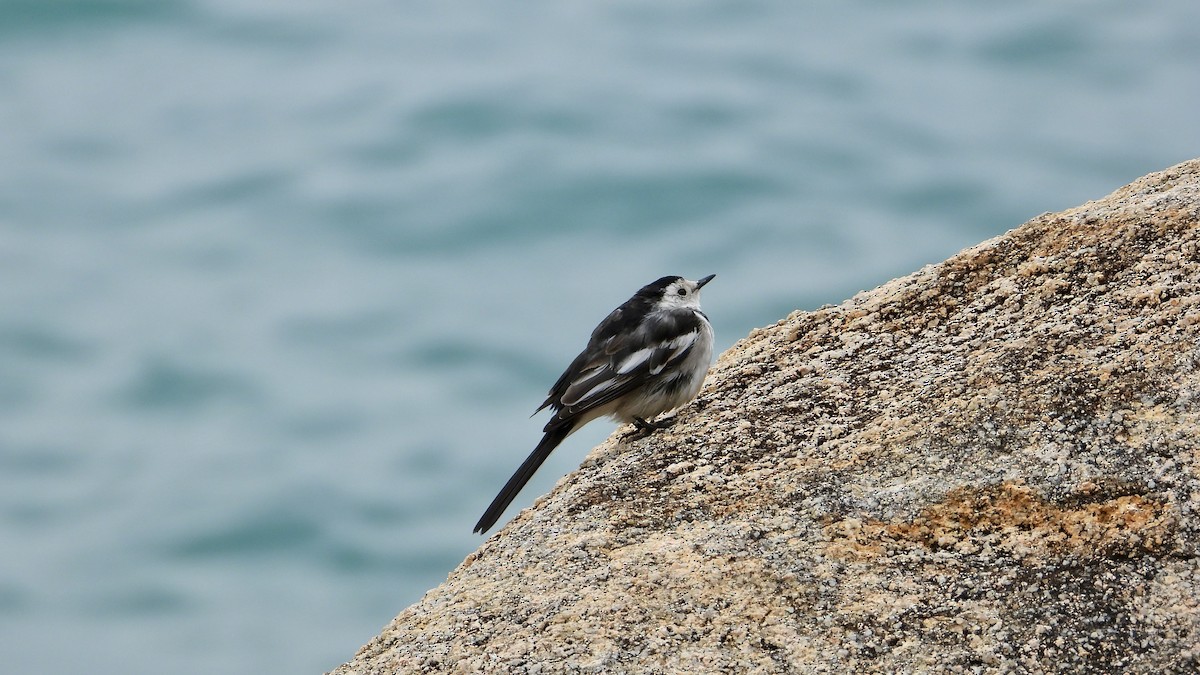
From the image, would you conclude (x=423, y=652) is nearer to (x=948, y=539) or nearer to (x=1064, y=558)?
(x=948, y=539)

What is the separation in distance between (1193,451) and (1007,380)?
0.79m

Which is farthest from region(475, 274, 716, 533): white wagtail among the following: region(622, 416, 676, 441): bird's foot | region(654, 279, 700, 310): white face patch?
region(622, 416, 676, 441): bird's foot

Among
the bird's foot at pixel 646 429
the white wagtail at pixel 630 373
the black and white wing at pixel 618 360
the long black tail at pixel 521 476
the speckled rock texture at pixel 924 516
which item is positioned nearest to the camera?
the speckled rock texture at pixel 924 516

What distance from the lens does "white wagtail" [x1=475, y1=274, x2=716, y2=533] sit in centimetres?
764

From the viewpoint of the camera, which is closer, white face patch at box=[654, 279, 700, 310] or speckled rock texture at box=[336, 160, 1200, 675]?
speckled rock texture at box=[336, 160, 1200, 675]

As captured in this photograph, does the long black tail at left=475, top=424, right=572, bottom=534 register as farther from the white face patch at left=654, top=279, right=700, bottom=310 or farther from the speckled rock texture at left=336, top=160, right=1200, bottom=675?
the white face patch at left=654, top=279, right=700, bottom=310

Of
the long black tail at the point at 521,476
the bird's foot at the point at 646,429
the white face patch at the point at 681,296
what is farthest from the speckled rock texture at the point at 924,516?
the white face patch at the point at 681,296

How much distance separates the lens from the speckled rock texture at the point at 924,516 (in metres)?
3.96

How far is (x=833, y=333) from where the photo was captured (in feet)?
20.1

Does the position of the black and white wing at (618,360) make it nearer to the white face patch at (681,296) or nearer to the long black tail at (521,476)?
the long black tail at (521,476)

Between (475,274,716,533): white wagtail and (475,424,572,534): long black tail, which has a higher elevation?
(475,274,716,533): white wagtail

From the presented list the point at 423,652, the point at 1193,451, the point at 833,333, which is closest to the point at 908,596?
the point at 1193,451

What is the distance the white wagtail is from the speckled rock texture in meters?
1.75

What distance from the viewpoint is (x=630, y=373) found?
796 cm
